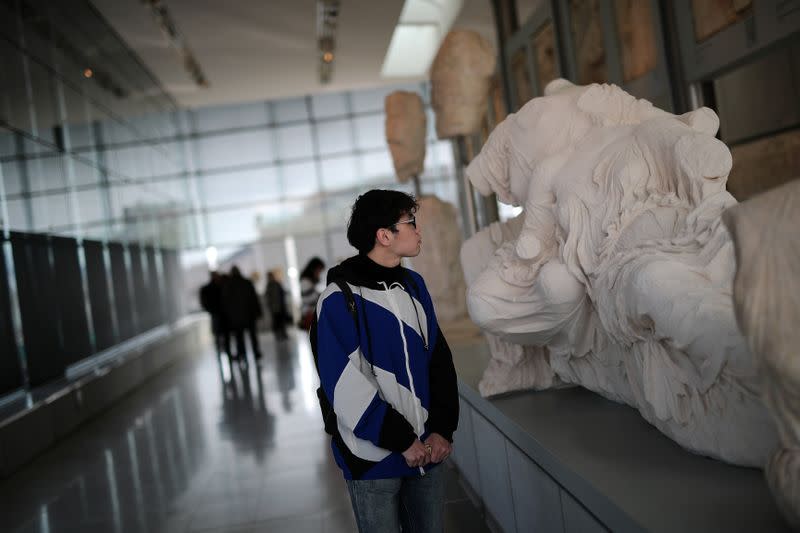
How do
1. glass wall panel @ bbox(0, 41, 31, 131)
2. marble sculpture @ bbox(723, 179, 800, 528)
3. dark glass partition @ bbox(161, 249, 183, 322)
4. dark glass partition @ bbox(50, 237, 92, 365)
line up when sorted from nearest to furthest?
marble sculpture @ bbox(723, 179, 800, 528) → glass wall panel @ bbox(0, 41, 31, 131) → dark glass partition @ bbox(50, 237, 92, 365) → dark glass partition @ bbox(161, 249, 183, 322)

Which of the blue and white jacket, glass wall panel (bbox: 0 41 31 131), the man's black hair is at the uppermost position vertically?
glass wall panel (bbox: 0 41 31 131)

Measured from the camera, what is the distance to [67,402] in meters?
9.35

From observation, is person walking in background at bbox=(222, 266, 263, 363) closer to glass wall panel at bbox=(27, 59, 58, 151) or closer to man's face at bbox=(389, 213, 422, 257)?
glass wall panel at bbox=(27, 59, 58, 151)

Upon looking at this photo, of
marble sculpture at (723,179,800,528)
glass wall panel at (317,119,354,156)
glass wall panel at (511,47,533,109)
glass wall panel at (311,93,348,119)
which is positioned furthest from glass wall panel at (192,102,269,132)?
marble sculpture at (723,179,800,528)

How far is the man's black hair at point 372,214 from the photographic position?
2635 millimetres

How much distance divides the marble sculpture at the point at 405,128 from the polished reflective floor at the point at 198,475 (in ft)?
11.0

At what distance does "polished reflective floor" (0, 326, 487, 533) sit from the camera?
530cm

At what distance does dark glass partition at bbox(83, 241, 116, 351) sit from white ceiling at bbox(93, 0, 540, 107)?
4.24 m

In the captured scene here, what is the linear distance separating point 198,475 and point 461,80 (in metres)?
4.99

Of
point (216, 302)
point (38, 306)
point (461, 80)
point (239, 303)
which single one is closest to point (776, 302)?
point (461, 80)

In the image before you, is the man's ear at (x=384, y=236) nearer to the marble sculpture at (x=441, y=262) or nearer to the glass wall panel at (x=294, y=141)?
the marble sculpture at (x=441, y=262)

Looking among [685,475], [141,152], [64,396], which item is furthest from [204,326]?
[685,475]

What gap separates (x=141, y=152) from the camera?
61.9 feet

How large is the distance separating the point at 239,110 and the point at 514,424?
2128cm
